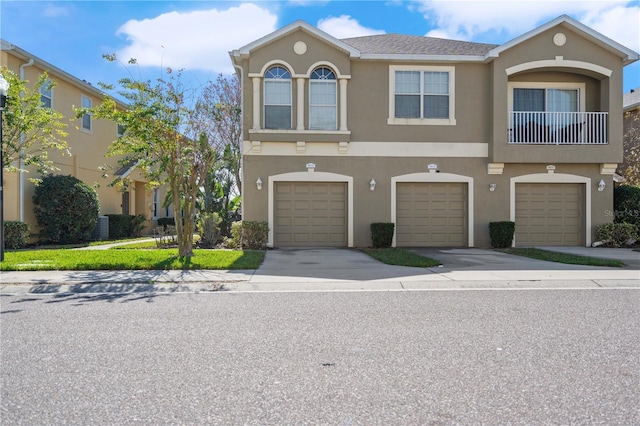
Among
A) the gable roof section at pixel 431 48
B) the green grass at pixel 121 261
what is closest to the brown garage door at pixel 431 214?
the gable roof section at pixel 431 48

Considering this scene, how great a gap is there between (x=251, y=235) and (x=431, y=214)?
6.20 m

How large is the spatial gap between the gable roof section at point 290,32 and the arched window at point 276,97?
2.86 feet

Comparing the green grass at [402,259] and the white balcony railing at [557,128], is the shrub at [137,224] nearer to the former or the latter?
the green grass at [402,259]

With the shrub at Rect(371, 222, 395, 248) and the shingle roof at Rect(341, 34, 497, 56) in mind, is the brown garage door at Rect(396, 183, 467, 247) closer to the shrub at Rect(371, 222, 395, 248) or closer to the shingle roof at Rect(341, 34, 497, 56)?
the shrub at Rect(371, 222, 395, 248)

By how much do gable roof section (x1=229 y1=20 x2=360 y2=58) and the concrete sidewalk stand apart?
25.2ft

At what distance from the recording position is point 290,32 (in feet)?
52.4

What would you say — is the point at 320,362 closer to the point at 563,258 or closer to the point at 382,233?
the point at 563,258

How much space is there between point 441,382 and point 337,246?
40.8ft

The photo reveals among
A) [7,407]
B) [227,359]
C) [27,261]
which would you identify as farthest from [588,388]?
[27,261]

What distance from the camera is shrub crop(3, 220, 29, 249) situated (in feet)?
50.1

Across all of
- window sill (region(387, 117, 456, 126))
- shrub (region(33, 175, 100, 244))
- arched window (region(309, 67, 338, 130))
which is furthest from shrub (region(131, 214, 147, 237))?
window sill (region(387, 117, 456, 126))

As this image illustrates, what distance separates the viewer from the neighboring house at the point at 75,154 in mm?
16359

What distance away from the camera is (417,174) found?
16.6m

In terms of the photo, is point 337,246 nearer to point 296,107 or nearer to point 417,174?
point 417,174
